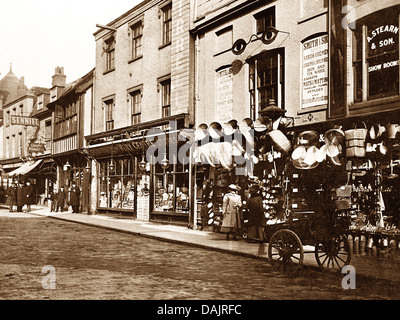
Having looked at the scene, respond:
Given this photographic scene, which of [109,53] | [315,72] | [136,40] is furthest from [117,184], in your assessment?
[315,72]

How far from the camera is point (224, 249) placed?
11.3 metres

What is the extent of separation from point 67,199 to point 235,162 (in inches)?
644

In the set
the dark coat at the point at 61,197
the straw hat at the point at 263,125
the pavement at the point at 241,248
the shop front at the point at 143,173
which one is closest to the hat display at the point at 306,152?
the straw hat at the point at 263,125

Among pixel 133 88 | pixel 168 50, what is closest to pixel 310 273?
pixel 168 50

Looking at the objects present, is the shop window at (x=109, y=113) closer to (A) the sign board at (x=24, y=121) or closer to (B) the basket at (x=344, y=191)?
(A) the sign board at (x=24, y=121)

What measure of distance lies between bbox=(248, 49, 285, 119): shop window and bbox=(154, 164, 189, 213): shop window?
15.0ft

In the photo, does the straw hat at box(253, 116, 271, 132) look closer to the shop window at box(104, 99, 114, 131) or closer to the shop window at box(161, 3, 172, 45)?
the shop window at box(161, 3, 172, 45)

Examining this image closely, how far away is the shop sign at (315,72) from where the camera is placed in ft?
40.4

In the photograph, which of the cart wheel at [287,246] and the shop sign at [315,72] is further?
the shop sign at [315,72]

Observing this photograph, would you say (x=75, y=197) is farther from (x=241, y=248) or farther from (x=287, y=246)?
(x=287, y=246)

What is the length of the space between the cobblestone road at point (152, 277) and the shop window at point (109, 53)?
14.3 meters

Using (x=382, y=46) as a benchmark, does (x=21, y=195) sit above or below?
below

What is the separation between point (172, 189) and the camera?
18.6 metres

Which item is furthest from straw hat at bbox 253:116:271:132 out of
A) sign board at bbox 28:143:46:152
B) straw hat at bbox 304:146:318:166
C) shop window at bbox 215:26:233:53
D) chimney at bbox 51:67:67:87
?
sign board at bbox 28:143:46:152
